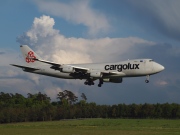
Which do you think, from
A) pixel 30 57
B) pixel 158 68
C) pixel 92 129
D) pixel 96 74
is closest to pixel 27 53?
pixel 30 57

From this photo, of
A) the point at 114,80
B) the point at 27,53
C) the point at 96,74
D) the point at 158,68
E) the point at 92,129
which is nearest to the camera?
the point at 158,68

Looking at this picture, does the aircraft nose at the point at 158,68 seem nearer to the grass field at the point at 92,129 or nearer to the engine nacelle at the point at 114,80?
the engine nacelle at the point at 114,80

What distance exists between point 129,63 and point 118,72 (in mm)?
2690

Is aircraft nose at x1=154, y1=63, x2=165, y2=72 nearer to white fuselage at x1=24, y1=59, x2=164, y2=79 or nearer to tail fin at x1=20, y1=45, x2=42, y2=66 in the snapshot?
white fuselage at x1=24, y1=59, x2=164, y2=79

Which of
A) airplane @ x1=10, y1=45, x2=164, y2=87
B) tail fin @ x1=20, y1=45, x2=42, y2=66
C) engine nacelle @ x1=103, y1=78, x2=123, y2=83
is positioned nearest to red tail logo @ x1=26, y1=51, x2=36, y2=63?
tail fin @ x1=20, y1=45, x2=42, y2=66

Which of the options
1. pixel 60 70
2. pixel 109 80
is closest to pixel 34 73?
pixel 60 70

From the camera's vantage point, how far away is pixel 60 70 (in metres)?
79.6

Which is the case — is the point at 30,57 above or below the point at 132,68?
above

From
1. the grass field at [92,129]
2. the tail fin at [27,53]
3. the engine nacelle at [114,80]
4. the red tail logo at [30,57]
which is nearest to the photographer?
the grass field at [92,129]

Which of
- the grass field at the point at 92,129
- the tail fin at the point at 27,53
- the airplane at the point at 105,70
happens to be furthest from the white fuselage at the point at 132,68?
the tail fin at the point at 27,53

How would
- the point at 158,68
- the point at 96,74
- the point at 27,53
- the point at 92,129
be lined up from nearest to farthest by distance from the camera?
the point at 158,68 < the point at 96,74 < the point at 92,129 < the point at 27,53

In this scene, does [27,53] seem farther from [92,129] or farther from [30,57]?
[92,129]

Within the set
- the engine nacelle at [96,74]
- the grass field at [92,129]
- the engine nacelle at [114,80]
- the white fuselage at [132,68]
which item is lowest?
the grass field at [92,129]

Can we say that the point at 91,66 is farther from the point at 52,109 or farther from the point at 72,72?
the point at 52,109
